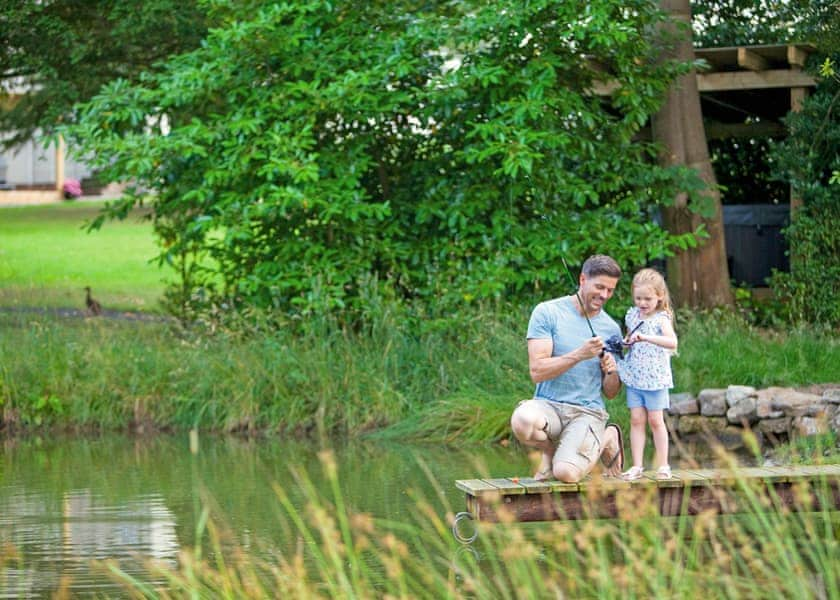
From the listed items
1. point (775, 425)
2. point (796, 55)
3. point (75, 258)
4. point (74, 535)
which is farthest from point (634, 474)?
point (75, 258)

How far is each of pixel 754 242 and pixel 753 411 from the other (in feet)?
20.9

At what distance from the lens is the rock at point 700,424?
12219mm

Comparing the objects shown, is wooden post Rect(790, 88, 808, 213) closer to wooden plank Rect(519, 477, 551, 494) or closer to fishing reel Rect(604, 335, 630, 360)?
fishing reel Rect(604, 335, 630, 360)

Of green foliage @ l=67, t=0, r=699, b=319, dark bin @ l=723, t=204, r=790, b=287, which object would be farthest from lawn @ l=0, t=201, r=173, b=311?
dark bin @ l=723, t=204, r=790, b=287

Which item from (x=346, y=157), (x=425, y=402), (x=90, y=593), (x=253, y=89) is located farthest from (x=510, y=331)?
(x=90, y=593)

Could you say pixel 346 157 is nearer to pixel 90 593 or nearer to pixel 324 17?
pixel 324 17

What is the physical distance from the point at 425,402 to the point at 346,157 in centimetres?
271

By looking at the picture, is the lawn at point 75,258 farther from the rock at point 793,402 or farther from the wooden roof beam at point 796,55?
the rock at point 793,402

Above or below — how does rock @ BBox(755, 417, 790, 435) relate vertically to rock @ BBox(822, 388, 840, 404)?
below

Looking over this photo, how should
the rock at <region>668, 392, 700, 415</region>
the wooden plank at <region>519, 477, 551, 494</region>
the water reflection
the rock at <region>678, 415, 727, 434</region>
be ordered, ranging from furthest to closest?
the rock at <region>668, 392, 700, 415</region> < the rock at <region>678, 415, 727, 434</region> < the water reflection < the wooden plank at <region>519, 477, 551, 494</region>

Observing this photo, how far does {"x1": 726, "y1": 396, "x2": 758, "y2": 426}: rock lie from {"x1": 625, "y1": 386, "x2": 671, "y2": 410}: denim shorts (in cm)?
417

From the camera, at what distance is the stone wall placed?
11758 millimetres

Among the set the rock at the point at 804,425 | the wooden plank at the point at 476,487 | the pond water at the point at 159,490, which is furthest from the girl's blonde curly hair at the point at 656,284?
the rock at the point at 804,425

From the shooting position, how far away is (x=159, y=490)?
10.4 meters
